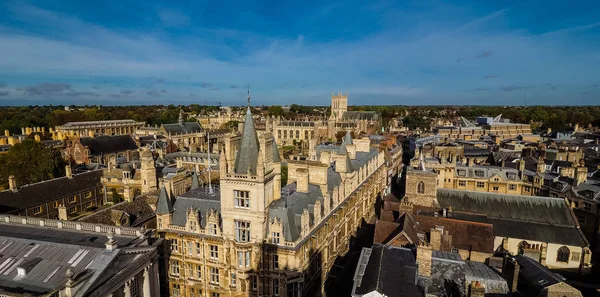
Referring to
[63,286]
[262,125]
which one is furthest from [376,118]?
[63,286]

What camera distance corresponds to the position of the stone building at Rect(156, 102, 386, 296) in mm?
28359

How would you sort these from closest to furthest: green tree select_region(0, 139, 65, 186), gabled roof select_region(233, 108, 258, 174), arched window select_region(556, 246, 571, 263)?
gabled roof select_region(233, 108, 258, 174) → arched window select_region(556, 246, 571, 263) → green tree select_region(0, 139, 65, 186)

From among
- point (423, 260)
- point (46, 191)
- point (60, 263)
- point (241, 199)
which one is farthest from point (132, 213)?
point (423, 260)

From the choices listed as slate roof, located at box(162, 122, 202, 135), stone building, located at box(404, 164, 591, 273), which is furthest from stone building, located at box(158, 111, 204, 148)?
stone building, located at box(404, 164, 591, 273)

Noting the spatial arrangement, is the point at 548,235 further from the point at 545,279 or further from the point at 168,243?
the point at 168,243

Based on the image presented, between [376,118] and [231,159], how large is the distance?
12660cm

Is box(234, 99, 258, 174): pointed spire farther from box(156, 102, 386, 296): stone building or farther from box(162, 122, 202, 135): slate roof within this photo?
box(162, 122, 202, 135): slate roof

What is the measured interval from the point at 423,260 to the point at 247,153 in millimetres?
16102

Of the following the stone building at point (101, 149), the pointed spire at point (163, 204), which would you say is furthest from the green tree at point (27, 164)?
the pointed spire at point (163, 204)

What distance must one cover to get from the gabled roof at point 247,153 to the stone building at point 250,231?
0.09 meters

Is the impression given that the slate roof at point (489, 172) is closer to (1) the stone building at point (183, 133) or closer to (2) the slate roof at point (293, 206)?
(2) the slate roof at point (293, 206)

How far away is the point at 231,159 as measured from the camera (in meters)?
30.3

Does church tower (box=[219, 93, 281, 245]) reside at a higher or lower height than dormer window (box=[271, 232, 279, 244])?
higher

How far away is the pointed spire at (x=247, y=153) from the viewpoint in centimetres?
2892
